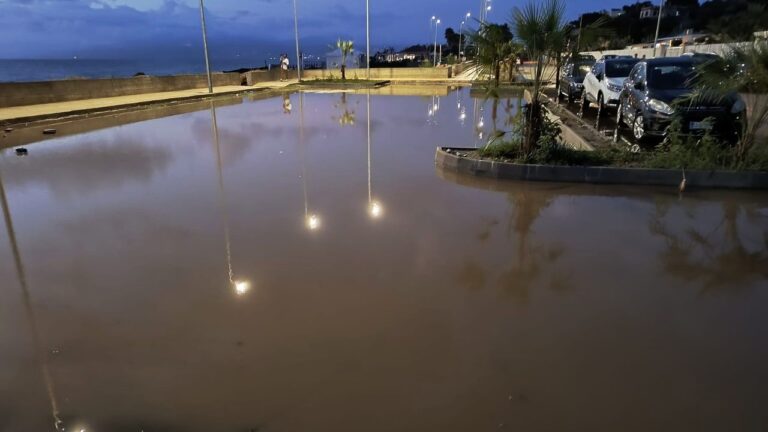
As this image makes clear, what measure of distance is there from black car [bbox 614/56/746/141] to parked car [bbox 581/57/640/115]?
2626 millimetres

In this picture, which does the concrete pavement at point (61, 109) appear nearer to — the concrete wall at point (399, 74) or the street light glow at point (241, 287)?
the street light glow at point (241, 287)

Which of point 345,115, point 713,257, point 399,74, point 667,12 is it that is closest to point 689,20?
point 667,12

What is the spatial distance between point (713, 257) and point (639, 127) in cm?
597

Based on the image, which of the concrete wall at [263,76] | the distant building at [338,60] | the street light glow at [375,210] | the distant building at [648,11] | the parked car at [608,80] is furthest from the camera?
the distant building at [648,11]

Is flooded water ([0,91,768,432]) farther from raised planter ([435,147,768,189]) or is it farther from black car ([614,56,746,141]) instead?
black car ([614,56,746,141])

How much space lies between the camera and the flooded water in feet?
9.67

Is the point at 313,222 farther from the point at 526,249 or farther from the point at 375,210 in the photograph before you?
the point at 526,249

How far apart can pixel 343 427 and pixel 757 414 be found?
2439 mm

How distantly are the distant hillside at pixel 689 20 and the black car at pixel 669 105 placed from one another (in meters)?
0.70

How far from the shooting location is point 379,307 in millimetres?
4012

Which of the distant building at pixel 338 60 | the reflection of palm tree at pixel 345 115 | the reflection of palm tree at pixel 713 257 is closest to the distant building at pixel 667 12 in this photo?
the distant building at pixel 338 60

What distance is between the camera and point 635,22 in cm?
8825

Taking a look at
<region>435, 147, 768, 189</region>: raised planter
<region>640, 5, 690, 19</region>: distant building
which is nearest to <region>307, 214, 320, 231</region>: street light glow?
<region>435, 147, 768, 189</region>: raised planter

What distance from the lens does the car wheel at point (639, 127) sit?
392 inches
